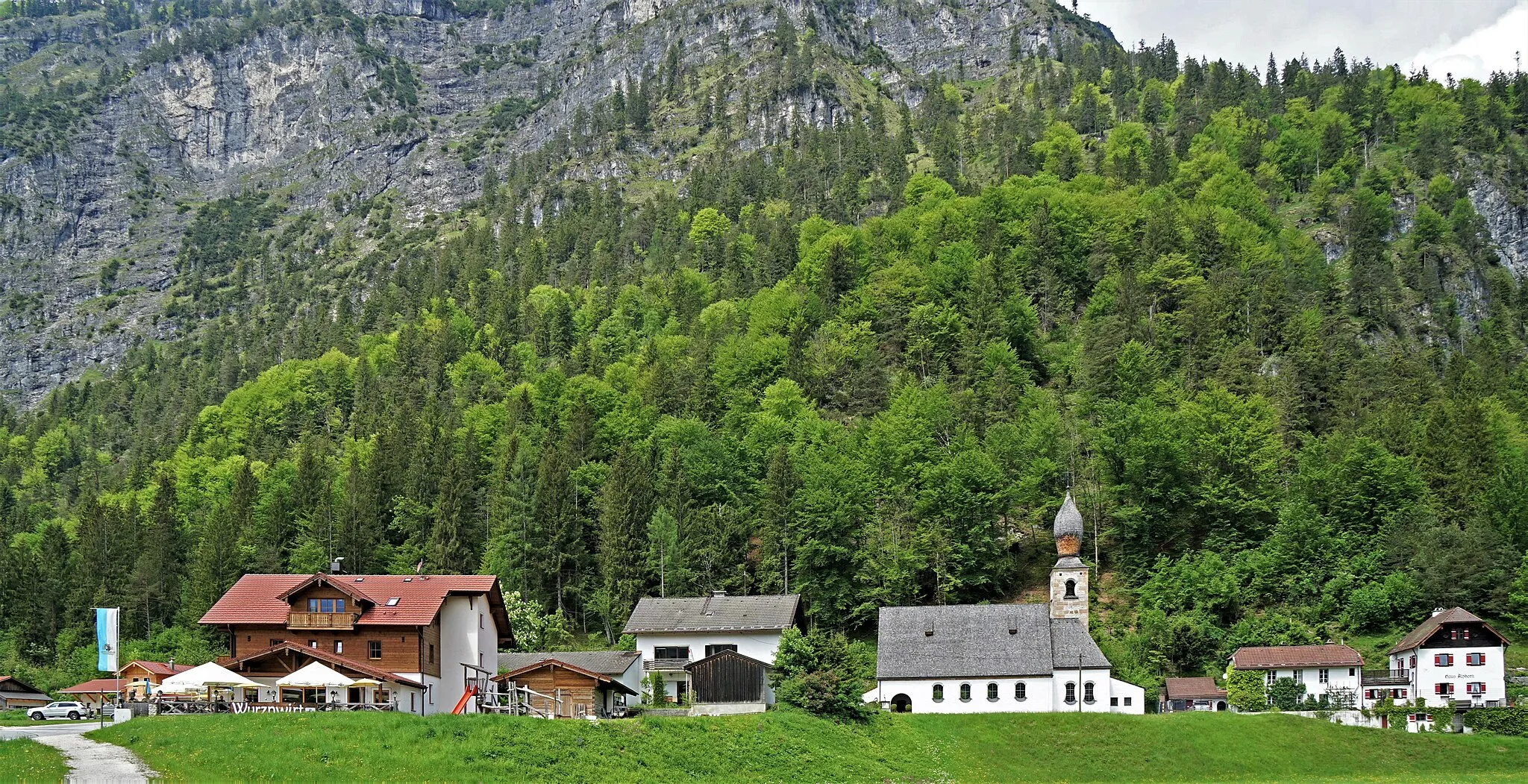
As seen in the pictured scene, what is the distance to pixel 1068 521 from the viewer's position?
92.1m

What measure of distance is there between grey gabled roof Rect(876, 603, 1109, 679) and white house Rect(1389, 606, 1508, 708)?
17.6 m

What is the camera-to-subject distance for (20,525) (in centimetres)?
13775

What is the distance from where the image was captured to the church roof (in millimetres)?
91500

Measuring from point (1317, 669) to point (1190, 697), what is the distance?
7.59 metres

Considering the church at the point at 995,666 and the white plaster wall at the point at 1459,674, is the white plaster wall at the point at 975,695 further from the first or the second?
the white plaster wall at the point at 1459,674

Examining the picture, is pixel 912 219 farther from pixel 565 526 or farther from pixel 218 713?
pixel 218 713

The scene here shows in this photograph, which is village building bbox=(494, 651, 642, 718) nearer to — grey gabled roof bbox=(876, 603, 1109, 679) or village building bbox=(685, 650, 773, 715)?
village building bbox=(685, 650, 773, 715)

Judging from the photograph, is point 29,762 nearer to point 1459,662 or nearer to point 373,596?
point 373,596

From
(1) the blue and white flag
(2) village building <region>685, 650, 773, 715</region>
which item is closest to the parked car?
(1) the blue and white flag

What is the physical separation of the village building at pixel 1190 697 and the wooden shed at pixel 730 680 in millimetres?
22377

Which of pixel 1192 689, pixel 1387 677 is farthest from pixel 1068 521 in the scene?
pixel 1387 677

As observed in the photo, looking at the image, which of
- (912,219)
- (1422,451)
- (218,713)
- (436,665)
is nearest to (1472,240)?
(912,219)

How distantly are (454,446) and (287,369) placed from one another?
52.0 metres

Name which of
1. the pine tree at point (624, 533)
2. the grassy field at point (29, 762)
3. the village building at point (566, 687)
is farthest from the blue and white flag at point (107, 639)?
the pine tree at point (624, 533)
